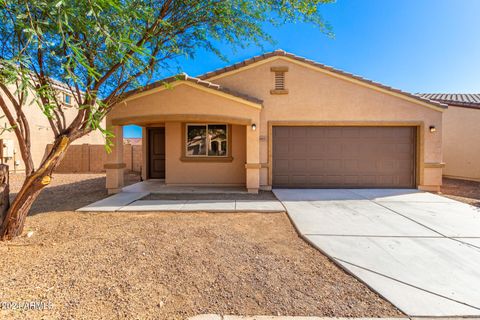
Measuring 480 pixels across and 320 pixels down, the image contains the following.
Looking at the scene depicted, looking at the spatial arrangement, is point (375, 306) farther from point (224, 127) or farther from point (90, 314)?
point (224, 127)

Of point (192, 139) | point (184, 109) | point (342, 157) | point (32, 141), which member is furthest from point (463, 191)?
point (32, 141)

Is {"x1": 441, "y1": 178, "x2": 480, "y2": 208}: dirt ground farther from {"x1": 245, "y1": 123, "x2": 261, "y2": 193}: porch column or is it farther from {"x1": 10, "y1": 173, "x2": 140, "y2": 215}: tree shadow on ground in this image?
{"x1": 10, "y1": 173, "x2": 140, "y2": 215}: tree shadow on ground

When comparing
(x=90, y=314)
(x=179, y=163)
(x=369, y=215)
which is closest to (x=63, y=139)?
(x=90, y=314)

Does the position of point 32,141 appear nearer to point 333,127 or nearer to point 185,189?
point 185,189

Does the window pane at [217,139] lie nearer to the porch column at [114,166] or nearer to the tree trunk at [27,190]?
the porch column at [114,166]

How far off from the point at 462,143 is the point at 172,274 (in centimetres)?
1466

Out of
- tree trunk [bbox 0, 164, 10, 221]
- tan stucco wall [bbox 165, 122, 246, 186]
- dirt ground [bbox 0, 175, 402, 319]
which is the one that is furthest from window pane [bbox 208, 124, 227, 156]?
tree trunk [bbox 0, 164, 10, 221]

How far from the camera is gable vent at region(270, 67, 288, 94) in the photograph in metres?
8.27

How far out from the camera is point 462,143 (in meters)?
10.8

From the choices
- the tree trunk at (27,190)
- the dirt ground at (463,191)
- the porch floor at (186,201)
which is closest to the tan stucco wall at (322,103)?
the porch floor at (186,201)

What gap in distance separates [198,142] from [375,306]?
7561mm

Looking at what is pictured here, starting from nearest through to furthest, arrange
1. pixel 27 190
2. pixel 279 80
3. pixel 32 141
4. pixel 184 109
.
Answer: pixel 27 190 < pixel 184 109 < pixel 279 80 < pixel 32 141

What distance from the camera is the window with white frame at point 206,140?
8695mm

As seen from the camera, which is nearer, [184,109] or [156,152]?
[184,109]
